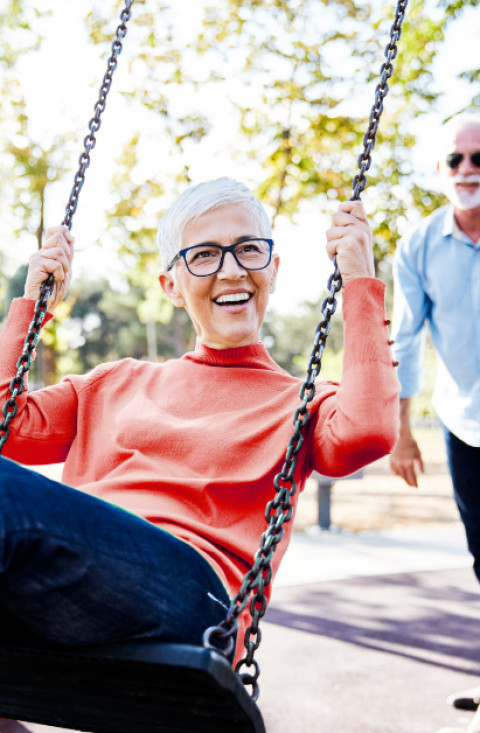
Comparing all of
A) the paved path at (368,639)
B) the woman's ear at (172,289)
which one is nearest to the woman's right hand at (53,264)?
the woman's ear at (172,289)

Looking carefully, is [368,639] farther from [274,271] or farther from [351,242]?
[351,242]

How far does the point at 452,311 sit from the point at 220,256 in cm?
117

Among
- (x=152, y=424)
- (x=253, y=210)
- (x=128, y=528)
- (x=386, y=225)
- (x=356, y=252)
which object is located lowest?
(x=128, y=528)

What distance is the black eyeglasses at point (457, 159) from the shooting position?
2.73 meters

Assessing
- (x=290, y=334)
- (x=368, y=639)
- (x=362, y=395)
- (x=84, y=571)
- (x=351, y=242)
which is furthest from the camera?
(x=290, y=334)

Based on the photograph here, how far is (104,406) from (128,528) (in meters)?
0.62

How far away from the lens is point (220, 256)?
1.83 meters

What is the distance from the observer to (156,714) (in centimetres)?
129

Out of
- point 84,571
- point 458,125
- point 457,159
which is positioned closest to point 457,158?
point 457,159

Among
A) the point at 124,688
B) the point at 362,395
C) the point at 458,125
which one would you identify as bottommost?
the point at 124,688

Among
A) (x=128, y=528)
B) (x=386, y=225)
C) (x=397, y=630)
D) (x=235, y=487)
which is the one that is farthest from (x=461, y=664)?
(x=386, y=225)

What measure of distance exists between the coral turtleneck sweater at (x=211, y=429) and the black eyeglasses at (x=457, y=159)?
135cm

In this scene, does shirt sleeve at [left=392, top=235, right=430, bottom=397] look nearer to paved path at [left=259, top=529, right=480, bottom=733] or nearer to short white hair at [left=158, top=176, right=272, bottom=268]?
short white hair at [left=158, top=176, right=272, bottom=268]

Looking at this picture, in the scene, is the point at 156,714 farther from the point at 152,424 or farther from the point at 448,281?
the point at 448,281
